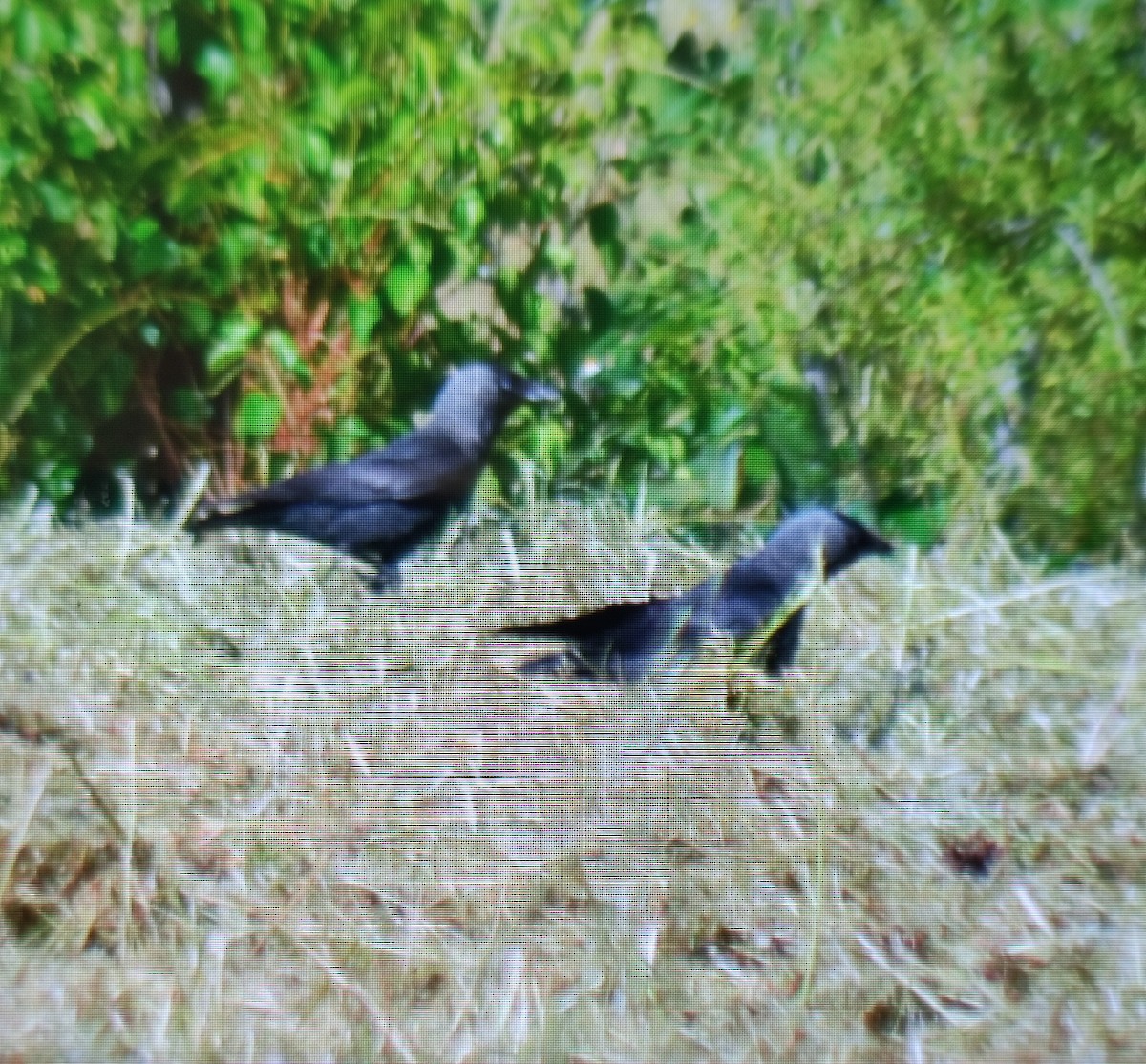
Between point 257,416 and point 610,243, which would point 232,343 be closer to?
point 257,416

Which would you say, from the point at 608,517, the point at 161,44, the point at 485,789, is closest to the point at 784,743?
the point at 485,789

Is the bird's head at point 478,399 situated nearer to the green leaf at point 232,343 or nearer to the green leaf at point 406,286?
the green leaf at point 406,286

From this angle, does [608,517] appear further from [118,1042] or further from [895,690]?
[118,1042]

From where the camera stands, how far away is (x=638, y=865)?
100 centimetres

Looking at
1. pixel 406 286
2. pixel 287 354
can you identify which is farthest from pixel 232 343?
pixel 406 286

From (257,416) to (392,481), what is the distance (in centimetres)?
21

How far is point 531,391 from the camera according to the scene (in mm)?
1492

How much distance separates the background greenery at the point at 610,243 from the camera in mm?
1303

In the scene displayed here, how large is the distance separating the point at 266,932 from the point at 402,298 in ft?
2.52

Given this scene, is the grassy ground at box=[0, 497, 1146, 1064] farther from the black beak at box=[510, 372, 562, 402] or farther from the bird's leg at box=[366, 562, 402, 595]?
the black beak at box=[510, 372, 562, 402]

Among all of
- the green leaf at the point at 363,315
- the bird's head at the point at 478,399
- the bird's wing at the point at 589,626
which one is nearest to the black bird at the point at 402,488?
the bird's head at the point at 478,399

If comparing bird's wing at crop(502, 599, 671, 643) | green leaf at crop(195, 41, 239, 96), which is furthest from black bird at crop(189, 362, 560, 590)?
green leaf at crop(195, 41, 239, 96)

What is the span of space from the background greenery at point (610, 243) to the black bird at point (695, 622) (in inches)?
6.8

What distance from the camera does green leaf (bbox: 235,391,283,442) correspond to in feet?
5.04
